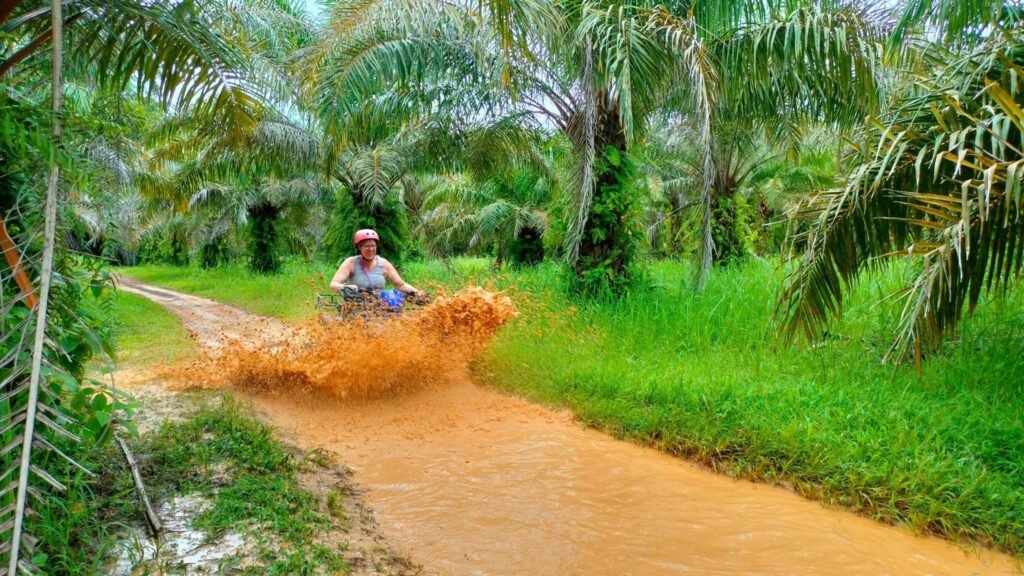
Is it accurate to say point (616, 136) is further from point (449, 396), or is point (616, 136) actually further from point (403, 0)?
point (449, 396)

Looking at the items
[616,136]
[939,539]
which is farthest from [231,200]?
[939,539]

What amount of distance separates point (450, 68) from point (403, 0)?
1.75 m

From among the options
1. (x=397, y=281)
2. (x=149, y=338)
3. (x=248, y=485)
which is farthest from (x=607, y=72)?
(x=149, y=338)

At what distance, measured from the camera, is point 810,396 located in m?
5.18

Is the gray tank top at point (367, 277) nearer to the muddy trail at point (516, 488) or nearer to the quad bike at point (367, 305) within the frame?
the quad bike at point (367, 305)

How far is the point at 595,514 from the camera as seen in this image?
393 centimetres

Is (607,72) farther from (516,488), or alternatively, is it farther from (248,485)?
(248,485)

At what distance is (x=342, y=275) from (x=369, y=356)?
1.92 metres

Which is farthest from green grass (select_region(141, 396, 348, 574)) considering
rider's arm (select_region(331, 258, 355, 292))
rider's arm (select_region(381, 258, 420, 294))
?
rider's arm (select_region(381, 258, 420, 294))

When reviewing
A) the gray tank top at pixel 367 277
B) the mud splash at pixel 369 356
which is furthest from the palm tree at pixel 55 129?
the gray tank top at pixel 367 277

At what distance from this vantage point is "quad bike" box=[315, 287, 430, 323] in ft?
22.7

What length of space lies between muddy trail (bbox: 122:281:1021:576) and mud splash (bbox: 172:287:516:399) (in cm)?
2

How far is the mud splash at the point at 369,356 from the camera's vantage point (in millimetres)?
6133

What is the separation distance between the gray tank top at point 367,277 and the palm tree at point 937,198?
5.09 metres
